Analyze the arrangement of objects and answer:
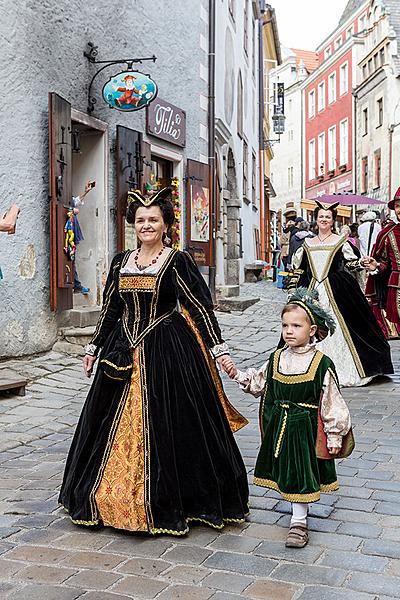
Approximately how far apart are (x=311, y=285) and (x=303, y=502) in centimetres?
430

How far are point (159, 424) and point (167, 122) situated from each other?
8.86m

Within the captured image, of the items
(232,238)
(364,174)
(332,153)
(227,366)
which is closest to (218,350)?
(227,366)

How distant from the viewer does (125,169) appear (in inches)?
421

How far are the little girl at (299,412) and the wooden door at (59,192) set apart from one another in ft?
17.2

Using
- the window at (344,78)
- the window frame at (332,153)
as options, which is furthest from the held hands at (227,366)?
the window frame at (332,153)

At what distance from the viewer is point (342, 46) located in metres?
42.2

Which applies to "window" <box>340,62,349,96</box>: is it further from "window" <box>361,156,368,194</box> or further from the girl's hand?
the girl's hand

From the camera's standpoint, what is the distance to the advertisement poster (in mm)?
13305

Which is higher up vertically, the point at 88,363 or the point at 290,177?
the point at 290,177

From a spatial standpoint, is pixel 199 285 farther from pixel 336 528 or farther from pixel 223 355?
pixel 336 528

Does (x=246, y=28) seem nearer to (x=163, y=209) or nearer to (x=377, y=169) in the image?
(x=377, y=169)

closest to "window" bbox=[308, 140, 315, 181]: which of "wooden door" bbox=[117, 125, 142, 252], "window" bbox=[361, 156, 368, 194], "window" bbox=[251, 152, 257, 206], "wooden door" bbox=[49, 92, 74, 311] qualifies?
"window" bbox=[361, 156, 368, 194]

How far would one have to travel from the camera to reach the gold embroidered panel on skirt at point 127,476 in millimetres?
3908

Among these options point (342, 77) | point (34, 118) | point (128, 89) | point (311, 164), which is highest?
point (342, 77)
